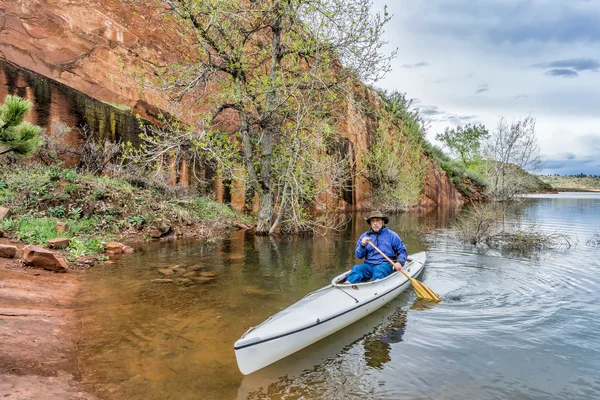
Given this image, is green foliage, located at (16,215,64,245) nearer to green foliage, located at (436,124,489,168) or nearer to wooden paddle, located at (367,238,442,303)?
wooden paddle, located at (367,238,442,303)

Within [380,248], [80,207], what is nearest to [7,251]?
[80,207]

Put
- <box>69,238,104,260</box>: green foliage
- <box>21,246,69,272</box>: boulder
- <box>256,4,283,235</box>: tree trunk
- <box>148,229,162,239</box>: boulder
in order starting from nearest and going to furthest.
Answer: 1. <box>21,246,69,272</box>: boulder
2. <box>69,238,104,260</box>: green foliage
3. <box>148,229,162,239</box>: boulder
4. <box>256,4,283,235</box>: tree trunk

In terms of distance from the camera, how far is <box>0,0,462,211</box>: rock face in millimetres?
12078

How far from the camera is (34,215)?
30.5 feet

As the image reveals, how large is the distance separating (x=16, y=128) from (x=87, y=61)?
9504mm

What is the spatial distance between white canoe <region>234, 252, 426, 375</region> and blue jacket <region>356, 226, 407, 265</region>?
45 cm

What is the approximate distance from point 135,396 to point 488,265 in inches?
337

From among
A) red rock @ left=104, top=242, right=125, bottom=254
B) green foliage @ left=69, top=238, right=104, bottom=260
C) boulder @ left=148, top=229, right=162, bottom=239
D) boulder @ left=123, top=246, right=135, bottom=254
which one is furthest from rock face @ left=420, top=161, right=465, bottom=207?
green foliage @ left=69, top=238, right=104, bottom=260

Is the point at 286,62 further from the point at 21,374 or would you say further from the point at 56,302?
the point at 21,374

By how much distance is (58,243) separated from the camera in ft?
26.1

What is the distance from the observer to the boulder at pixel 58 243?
25.9 ft

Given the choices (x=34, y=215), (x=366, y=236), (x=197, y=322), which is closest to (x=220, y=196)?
(x=34, y=215)

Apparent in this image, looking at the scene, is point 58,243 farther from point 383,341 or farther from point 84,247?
point 383,341

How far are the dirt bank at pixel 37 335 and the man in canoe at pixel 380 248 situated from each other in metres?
4.55
